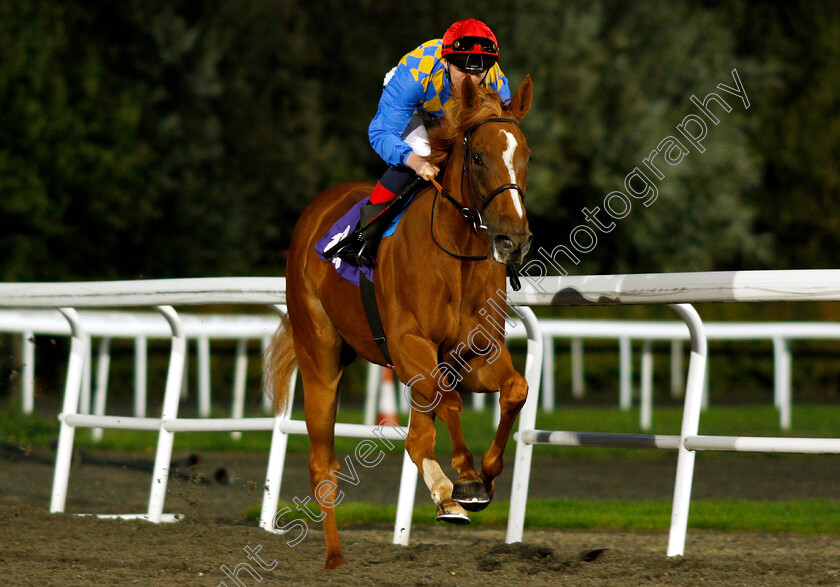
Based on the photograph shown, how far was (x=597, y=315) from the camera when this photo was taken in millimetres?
20375

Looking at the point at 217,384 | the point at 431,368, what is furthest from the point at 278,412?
the point at 217,384

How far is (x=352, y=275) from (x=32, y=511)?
2.36m

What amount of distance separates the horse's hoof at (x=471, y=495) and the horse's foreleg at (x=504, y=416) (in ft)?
0.67

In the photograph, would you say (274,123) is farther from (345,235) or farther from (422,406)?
(422,406)

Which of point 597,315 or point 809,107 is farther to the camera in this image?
point 809,107

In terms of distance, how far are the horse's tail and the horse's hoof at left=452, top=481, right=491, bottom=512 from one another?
70.4 inches

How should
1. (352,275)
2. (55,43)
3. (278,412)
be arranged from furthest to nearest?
(55,43)
(278,412)
(352,275)

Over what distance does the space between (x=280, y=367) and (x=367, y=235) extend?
1.25 metres

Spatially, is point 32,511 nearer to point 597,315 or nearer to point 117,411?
point 117,411

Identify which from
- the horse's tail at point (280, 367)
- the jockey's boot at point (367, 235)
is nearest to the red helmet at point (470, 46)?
the jockey's boot at point (367, 235)

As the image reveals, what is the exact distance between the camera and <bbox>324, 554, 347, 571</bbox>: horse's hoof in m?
4.48

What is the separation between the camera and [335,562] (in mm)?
4508

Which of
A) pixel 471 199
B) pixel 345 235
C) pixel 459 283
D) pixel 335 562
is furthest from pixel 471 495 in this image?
pixel 345 235

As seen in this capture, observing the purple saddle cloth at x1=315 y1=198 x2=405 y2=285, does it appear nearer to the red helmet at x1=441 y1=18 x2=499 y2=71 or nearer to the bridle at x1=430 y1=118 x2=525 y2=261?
the bridle at x1=430 y1=118 x2=525 y2=261
